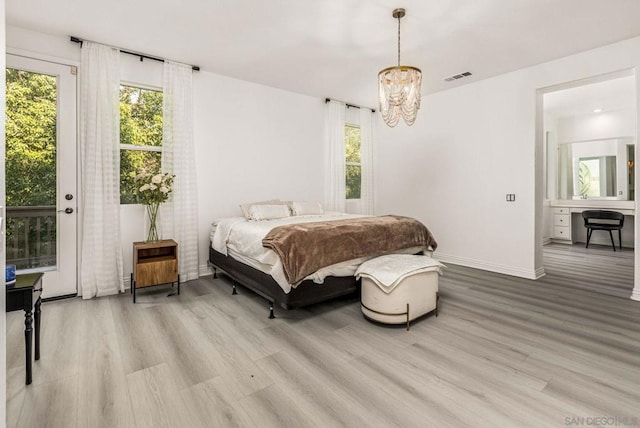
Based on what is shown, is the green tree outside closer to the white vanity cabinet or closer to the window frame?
the window frame

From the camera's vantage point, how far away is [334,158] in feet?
18.0

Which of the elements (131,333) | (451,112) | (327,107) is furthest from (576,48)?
(131,333)

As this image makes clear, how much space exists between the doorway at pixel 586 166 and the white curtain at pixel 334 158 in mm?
3547

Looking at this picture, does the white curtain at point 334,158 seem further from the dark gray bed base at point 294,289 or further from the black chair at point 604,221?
the black chair at point 604,221

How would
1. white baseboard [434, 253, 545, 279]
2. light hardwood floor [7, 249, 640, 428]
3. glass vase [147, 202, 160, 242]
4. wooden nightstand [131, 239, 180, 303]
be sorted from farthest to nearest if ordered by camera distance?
white baseboard [434, 253, 545, 279] < glass vase [147, 202, 160, 242] < wooden nightstand [131, 239, 180, 303] < light hardwood floor [7, 249, 640, 428]

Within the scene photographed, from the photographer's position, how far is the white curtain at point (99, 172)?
3.27 m

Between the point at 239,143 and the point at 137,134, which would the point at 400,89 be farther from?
the point at 137,134

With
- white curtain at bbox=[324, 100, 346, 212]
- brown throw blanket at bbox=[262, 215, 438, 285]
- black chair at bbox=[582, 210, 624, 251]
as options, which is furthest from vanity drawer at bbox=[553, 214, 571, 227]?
brown throw blanket at bbox=[262, 215, 438, 285]

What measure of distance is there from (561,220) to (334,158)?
5.11m

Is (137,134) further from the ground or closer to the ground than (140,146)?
further from the ground

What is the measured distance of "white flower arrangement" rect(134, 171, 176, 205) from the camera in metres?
3.36

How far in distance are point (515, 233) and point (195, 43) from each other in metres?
4.63

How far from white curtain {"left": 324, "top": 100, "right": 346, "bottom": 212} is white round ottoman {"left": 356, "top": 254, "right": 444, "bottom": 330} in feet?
8.91

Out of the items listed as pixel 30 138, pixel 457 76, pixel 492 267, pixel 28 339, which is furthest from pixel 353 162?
pixel 28 339
